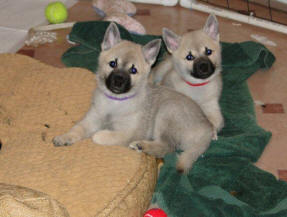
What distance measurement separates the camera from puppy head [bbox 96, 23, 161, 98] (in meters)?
2.68

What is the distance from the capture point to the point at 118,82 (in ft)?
8.66

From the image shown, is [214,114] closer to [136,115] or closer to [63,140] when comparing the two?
[136,115]

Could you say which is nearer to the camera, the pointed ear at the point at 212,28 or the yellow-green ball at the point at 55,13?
the pointed ear at the point at 212,28

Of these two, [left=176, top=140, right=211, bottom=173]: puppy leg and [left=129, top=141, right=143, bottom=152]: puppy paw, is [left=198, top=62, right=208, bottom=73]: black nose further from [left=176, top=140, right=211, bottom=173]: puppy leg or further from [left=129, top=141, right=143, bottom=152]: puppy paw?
[left=129, top=141, right=143, bottom=152]: puppy paw

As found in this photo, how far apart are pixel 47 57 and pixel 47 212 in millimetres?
2640

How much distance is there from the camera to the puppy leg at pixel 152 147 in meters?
2.73

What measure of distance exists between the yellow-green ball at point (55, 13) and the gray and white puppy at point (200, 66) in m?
2.09

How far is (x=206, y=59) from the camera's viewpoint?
3.13 m

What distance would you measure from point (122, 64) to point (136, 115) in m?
0.40

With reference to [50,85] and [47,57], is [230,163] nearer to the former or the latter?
[50,85]

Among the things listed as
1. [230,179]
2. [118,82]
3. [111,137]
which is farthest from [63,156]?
[230,179]

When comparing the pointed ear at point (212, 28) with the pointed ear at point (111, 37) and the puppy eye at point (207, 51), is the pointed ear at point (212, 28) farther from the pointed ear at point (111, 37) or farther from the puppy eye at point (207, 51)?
the pointed ear at point (111, 37)

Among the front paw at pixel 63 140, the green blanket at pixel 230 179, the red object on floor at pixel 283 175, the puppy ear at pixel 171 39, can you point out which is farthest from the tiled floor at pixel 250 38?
the front paw at pixel 63 140

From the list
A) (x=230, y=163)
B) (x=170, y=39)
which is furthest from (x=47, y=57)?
(x=230, y=163)
